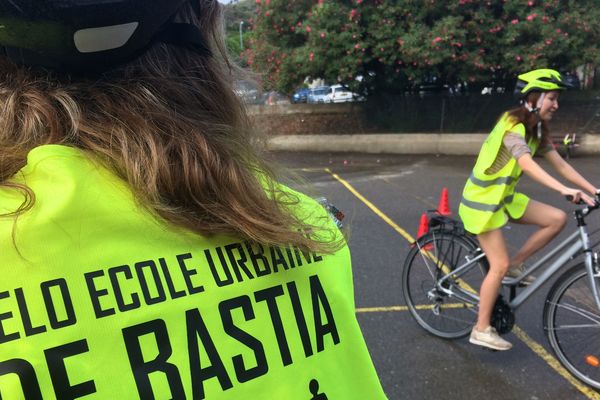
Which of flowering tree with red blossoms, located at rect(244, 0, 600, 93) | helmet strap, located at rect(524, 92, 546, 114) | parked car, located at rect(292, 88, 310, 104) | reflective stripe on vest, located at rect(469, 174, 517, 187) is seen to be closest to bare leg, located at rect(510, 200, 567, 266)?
reflective stripe on vest, located at rect(469, 174, 517, 187)

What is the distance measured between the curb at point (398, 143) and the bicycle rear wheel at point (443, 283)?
9.96 metres

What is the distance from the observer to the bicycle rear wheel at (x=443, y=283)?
3779 mm

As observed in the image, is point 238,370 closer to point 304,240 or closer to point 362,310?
point 304,240

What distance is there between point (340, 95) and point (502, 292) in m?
15.6

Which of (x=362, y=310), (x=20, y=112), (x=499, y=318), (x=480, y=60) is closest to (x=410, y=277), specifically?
(x=362, y=310)

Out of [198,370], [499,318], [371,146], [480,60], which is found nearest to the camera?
[198,370]

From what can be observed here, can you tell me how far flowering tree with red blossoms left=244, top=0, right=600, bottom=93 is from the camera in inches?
471

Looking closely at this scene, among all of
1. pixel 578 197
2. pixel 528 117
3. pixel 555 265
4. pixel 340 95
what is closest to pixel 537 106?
pixel 528 117

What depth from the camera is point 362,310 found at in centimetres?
422

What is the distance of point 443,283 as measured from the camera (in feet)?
12.8

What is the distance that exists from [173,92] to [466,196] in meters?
2.94

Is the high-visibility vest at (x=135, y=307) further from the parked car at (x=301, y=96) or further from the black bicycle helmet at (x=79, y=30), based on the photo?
the parked car at (x=301, y=96)

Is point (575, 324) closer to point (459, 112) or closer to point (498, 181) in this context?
point (498, 181)

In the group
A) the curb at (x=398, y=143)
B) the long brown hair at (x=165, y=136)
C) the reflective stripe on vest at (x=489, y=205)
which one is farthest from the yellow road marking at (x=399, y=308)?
the curb at (x=398, y=143)
